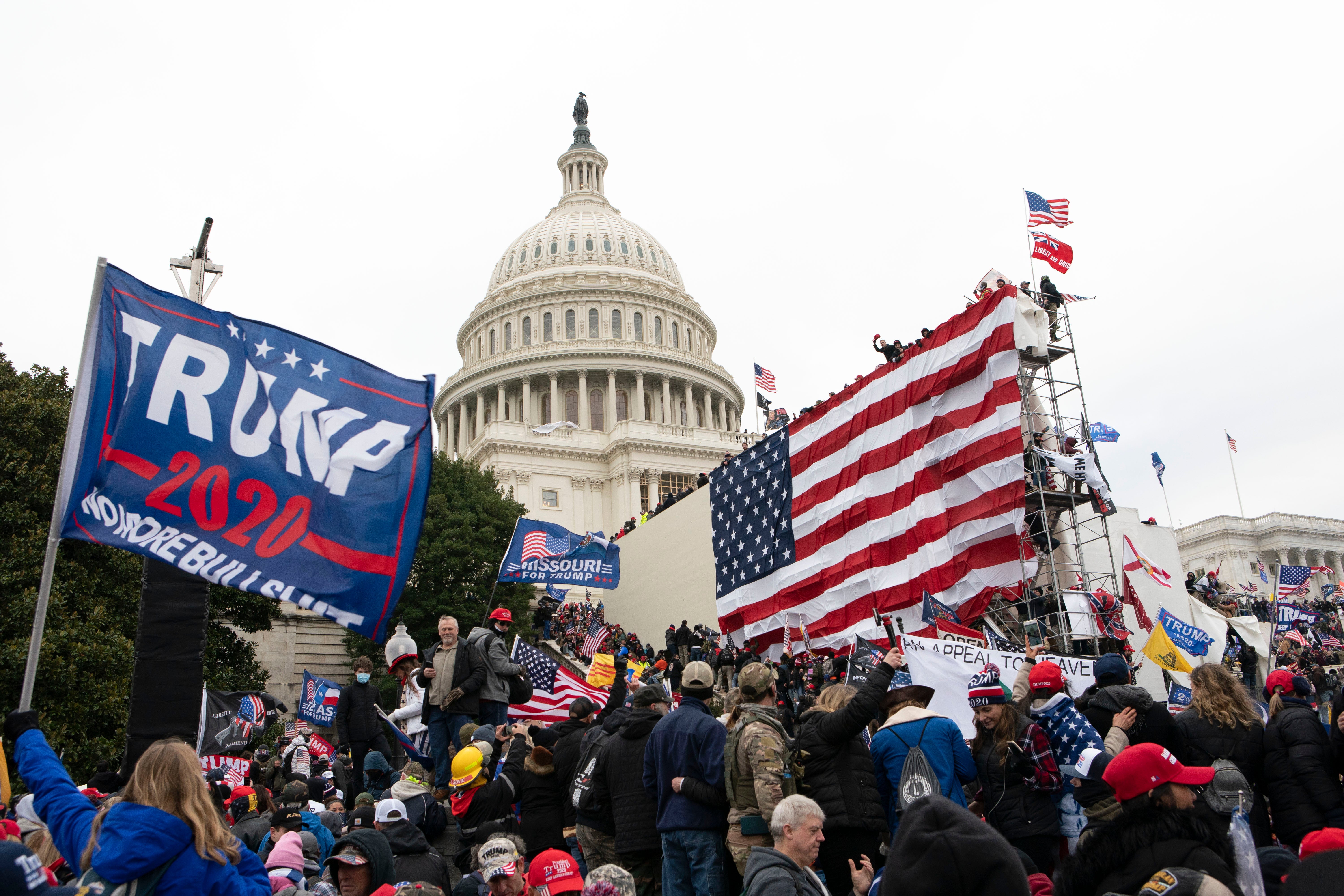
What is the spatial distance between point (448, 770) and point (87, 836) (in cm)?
600

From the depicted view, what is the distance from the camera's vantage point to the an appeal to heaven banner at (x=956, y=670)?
9.09m

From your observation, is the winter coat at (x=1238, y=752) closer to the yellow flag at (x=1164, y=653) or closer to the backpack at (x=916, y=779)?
the backpack at (x=916, y=779)

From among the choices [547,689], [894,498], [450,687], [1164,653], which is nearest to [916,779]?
[450,687]

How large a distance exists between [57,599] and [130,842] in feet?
67.8

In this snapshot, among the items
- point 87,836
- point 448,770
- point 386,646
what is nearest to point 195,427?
point 87,836

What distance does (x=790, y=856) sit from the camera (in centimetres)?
447

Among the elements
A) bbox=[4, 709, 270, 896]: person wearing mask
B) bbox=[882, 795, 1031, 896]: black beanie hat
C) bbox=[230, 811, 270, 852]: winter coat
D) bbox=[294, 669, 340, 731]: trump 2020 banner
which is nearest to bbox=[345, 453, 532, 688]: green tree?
bbox=[294, 669, 340, 731]: trump 2020 banner

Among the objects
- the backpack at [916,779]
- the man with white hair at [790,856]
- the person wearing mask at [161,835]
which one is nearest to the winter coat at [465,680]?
the backpack at [916,779]

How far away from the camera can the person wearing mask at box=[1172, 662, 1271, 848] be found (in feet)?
20.4

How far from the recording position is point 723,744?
607 centimetres

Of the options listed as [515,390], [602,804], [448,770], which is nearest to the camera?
[602,804]

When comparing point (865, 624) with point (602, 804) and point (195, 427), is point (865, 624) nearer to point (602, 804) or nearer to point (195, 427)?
point (602, 804)

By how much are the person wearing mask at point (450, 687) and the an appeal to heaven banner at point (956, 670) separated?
4.13m

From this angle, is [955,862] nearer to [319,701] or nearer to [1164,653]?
[1164,653]
